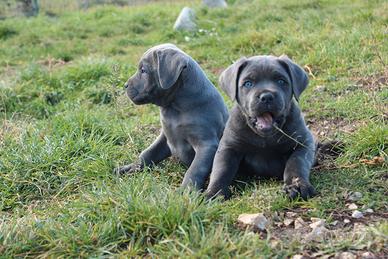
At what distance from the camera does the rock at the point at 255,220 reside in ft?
12.1

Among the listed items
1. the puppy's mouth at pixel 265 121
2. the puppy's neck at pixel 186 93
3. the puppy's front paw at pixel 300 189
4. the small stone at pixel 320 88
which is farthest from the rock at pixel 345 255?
the small stone at pixel 320 88

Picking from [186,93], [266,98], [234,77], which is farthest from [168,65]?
[266,98]

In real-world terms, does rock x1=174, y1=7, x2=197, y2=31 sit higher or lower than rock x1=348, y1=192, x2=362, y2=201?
lower

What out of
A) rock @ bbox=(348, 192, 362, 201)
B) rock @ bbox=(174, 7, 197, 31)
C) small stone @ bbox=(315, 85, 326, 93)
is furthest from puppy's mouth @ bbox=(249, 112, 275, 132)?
rock @ bbox=(174, 7, 197, 31)

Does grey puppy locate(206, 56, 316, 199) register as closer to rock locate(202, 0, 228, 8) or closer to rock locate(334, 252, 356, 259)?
rock locate(334, 252, 356, 259)

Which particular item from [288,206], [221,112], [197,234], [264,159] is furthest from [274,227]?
[221,112]

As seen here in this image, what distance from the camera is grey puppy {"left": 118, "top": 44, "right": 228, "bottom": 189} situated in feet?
16.8

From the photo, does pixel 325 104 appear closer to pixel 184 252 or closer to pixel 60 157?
pixel 60 157

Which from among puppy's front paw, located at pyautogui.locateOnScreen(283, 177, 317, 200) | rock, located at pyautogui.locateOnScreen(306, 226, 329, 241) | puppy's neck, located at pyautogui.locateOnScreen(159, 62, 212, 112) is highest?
puppy's neck, located at pyautogui.locateOnScreen(159, 62, 212, 112)

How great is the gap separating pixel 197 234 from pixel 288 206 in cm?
96

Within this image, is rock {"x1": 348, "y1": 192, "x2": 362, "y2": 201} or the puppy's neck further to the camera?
the puppy's neck

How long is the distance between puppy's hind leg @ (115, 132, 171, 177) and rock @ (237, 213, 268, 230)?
5.82 feet

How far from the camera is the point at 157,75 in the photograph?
5.22m

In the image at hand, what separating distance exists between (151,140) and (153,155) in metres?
0.81
